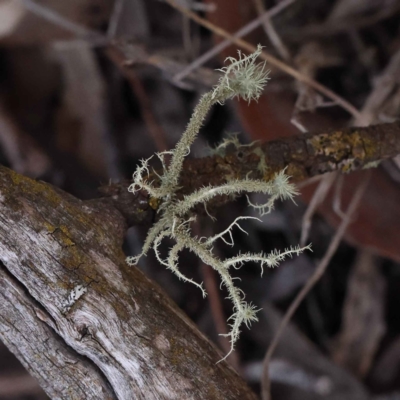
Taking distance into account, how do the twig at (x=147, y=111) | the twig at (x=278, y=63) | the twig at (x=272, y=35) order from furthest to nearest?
the twig at (x=147, y=111) → the twig at (x=272, y=35) → the twig at (x=278, y=63)

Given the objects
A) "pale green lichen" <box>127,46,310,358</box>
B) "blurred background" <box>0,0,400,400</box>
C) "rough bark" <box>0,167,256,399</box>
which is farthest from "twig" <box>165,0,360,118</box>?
"rough bark" <box>0,167,256,399</box>

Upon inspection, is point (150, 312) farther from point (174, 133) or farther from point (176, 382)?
point (174, 133)

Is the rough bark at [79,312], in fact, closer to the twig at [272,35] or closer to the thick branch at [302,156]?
the thick branch at [302,156]

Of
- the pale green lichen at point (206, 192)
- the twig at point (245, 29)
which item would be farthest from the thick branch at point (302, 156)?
the twig at point (245, 29)

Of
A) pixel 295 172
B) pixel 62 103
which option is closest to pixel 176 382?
pixel 295 172

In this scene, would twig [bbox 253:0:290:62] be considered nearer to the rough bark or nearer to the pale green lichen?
the pale green lichen

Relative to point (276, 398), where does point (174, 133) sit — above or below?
above
